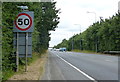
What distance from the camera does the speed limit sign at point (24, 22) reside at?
555 inches

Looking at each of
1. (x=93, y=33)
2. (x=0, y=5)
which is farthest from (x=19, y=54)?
(x=93, y=33)

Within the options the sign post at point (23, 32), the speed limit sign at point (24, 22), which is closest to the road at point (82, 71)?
the sign post at point (23, 32)

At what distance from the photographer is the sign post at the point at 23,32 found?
14.1m

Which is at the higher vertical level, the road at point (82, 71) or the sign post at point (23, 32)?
the sign post at point (23, 32)

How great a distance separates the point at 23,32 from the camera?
15148mm

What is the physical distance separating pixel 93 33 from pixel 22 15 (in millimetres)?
72373

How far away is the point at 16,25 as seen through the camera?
46.2 ft

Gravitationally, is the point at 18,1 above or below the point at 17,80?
above

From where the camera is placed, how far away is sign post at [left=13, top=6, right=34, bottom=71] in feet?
46.3

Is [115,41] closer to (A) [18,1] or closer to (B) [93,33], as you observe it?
(B) [93,33]

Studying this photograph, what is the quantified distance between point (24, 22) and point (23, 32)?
956mm

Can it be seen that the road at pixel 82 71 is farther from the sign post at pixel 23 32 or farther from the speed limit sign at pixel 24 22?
the speed limit sign at pixel 24 22

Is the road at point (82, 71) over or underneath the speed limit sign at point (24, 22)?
underneath

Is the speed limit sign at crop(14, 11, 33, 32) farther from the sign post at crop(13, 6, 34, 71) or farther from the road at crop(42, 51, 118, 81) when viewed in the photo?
the road at crop(42, 51, 118, 81)
